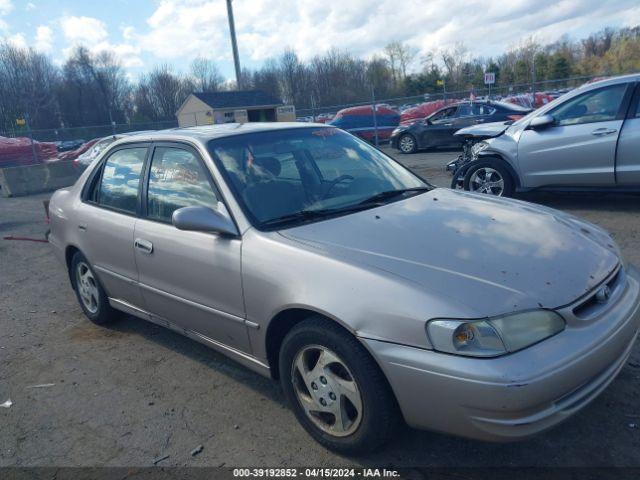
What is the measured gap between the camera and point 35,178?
54.0ft

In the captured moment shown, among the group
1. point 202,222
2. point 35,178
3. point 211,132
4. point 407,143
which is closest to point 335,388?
point 202,222

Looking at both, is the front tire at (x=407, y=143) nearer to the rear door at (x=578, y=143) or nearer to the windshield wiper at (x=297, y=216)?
the rear door at (x=578, y=143)

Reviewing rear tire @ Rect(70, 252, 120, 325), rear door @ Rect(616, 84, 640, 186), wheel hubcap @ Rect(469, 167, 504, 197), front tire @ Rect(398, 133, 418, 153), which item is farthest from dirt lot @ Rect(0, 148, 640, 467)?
front tire @ Rect(398, 133, 418, 153)

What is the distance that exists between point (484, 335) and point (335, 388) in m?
0.79

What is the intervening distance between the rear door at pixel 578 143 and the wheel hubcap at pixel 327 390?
5316 mm

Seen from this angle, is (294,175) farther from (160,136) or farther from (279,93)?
(279,93)

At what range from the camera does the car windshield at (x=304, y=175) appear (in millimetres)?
3203

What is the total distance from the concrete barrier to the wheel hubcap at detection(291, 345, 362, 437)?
16066 mm

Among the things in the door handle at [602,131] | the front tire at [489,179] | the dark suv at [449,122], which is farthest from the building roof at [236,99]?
the door handle at [602,131]

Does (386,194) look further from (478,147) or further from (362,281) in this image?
(478,147)

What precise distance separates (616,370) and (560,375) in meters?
0.58

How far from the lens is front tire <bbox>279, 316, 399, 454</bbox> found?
2.42 m

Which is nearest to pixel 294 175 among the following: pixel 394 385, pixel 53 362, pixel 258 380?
pixel 258 380

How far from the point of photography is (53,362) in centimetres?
416
